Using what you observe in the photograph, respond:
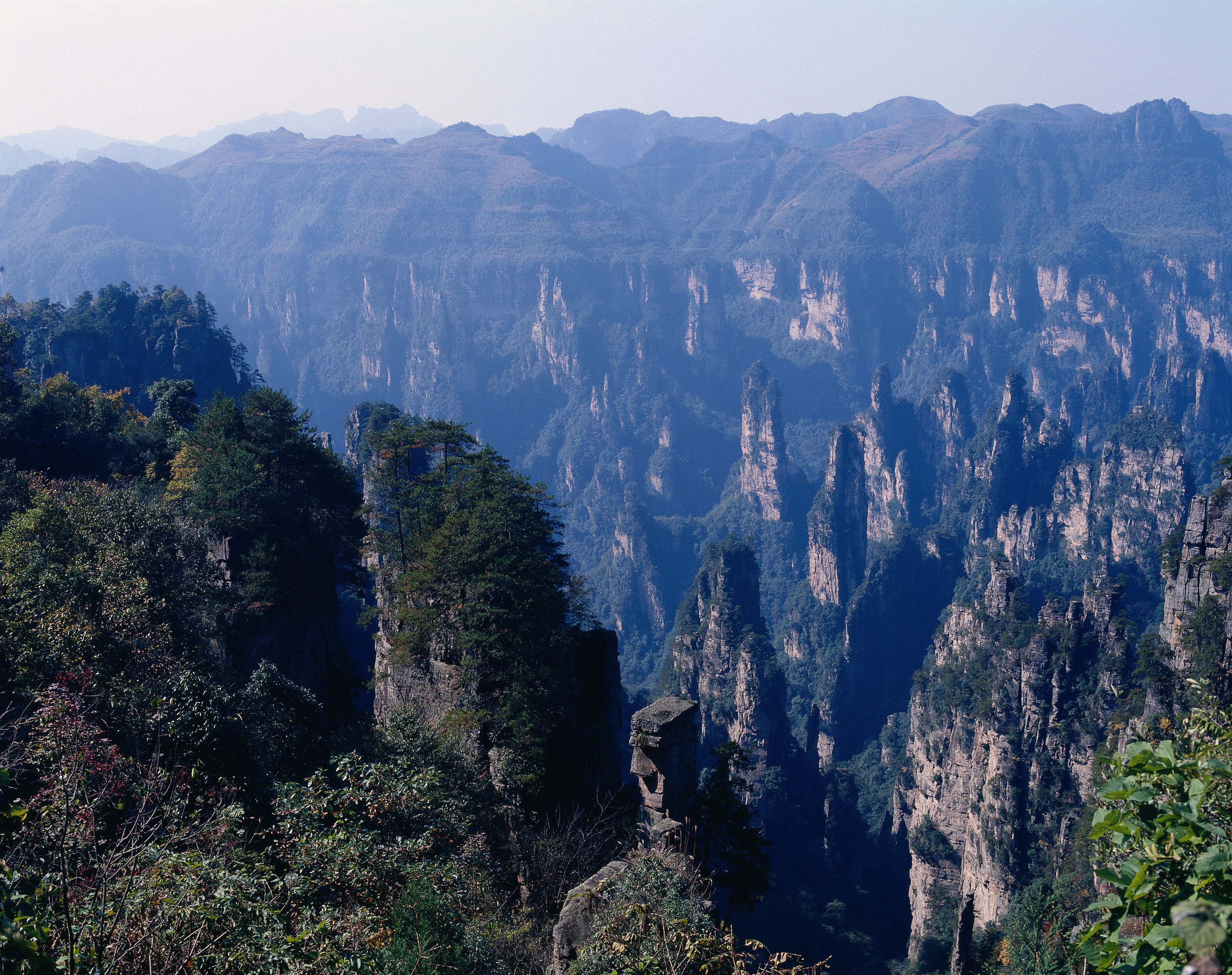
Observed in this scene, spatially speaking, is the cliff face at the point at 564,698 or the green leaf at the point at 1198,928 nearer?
the green leaf at the point at 1198,928

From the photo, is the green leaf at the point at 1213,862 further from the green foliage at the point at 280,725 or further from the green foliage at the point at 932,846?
the green foliage at the point at 932,846

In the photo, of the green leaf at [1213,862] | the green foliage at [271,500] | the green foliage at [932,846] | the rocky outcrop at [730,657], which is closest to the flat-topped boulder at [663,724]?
the green foliage at [271,500]

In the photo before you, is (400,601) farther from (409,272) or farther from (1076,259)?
(1076,259)

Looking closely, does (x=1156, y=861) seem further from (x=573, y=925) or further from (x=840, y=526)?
(x=840, y=526)

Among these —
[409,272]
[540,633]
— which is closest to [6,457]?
[540,633]

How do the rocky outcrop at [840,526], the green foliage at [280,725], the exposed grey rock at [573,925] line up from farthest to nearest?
the rocky outcrop at [840,526], the green foliage at [280,725], the exposed grey rock at [573,925]

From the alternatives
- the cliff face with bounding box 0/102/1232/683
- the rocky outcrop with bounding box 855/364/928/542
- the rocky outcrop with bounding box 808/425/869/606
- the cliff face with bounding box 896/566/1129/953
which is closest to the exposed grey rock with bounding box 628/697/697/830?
the cliff face with bounding box 896/566/1129/953
